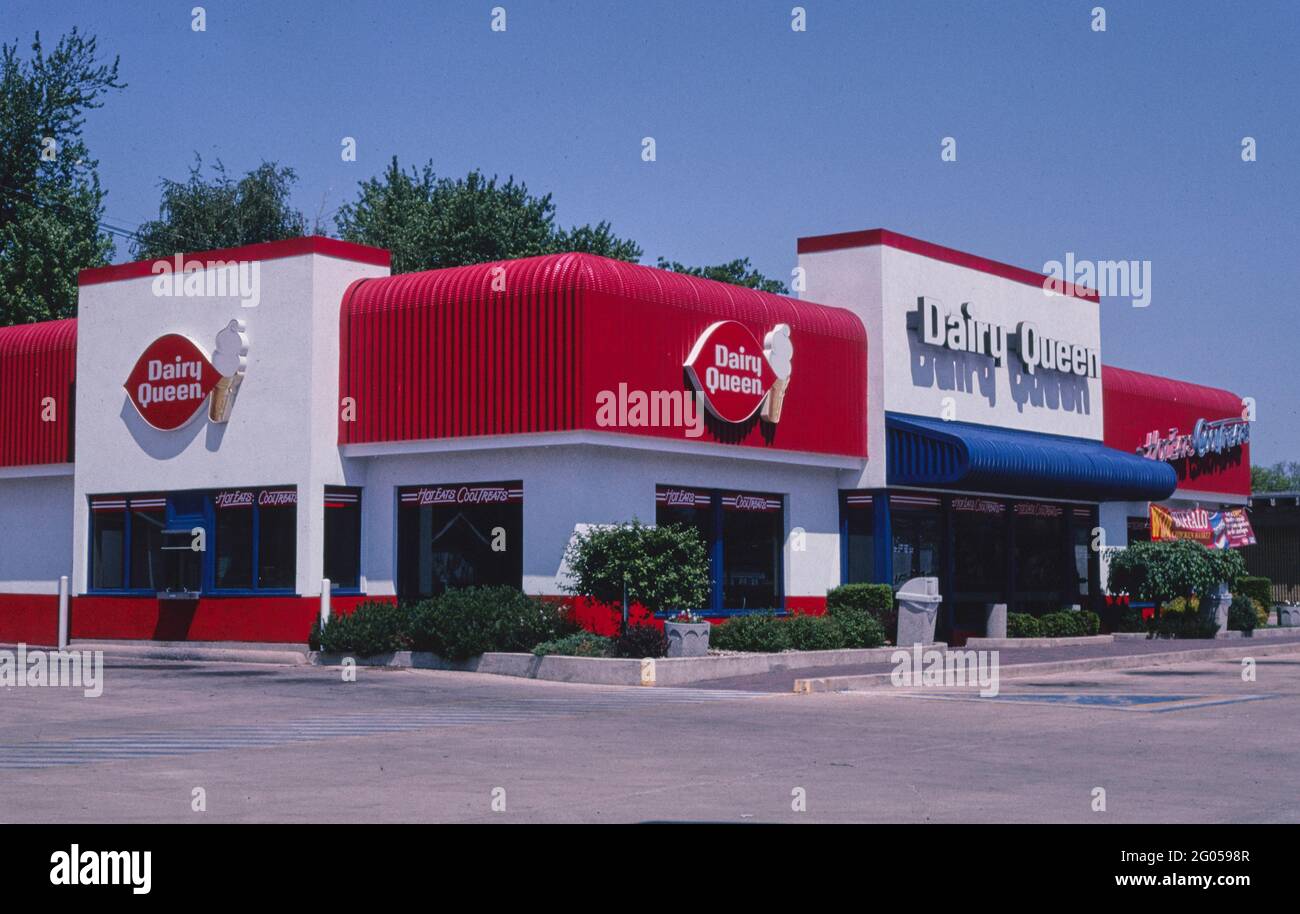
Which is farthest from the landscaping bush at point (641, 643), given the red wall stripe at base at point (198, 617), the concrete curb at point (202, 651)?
the concrete curb at point (202, 651)

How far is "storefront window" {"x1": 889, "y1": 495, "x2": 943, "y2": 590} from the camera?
109ft

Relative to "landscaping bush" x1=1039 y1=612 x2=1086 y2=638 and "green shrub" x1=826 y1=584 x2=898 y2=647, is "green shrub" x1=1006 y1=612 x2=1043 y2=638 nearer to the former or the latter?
"landscaping bush" x1=1039 y1=612 x2=1086 y2=638

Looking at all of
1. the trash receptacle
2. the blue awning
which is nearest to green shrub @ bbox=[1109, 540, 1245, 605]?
the blue awning

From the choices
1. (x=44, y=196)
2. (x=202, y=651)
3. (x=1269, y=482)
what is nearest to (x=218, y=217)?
(x=44, y=196)

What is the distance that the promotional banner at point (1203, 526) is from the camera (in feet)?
144

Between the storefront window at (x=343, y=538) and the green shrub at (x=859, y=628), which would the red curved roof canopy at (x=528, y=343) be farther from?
the green shrub at (x=859, y=628)

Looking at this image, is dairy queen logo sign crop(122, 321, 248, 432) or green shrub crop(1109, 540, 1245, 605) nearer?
dairy queen logo sign crop(122, 321, 248, 432)

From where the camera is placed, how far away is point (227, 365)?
98.4 ft

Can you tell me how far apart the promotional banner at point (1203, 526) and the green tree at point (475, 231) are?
24.0 m

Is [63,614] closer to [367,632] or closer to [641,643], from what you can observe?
[367,632]

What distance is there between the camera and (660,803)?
12.2 m

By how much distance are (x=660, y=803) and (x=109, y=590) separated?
73.9 feet

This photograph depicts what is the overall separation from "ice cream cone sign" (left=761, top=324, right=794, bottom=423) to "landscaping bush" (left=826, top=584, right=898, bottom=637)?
3.72 metres
